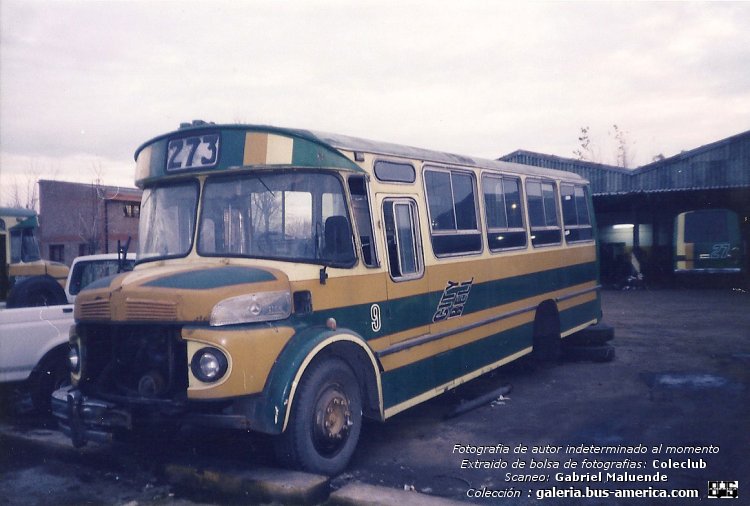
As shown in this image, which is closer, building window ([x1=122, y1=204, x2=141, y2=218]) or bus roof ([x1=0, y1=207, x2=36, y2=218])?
building window ([x1=122, y1=204, x2=141, y2=218])

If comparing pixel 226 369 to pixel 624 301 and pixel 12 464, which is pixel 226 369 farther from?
pixel 624 301

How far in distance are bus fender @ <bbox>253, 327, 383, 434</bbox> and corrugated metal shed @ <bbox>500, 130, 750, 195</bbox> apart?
61.9 ft

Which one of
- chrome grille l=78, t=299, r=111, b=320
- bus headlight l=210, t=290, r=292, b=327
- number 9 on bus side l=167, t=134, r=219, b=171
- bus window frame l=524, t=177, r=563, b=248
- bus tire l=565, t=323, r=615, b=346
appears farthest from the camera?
bus tire l=565, t=323, r=615, b=346

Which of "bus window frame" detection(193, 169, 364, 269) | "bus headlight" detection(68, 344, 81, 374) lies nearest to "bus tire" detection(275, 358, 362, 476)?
"bus window frame" detection(193, 169, 364, 269)

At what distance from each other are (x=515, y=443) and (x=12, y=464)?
465cm

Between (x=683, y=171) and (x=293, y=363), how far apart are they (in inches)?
869

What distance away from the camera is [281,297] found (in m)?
4.89

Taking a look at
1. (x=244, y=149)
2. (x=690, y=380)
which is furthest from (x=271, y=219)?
(x=690, y=380)

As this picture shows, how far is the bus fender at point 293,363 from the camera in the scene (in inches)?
180

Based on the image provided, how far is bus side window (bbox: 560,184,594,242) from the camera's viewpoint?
33.4 ft

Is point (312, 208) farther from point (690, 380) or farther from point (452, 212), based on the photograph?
point (690, 380)

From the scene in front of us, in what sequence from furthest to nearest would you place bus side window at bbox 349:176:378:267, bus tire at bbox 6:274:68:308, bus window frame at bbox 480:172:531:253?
bus tire at bbox 6:274:68:308 < bus window frame at bbox 480:172:531:253 < bus side window at bbox 349:176:378:267

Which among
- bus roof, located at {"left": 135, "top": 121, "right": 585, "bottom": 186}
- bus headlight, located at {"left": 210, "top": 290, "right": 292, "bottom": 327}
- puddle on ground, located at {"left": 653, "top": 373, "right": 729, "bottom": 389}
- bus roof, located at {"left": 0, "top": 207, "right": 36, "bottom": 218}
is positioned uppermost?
bus roof, located at {"left": 0, "top": 207, "right": 36, "bottom": 218}

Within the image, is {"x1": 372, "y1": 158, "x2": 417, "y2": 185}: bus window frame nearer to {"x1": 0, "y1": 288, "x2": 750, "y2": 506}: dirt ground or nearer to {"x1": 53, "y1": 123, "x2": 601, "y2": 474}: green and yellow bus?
{"x1": 53, "y1": 123, "x2": 601, "y2": 474}: green and yellow bus
